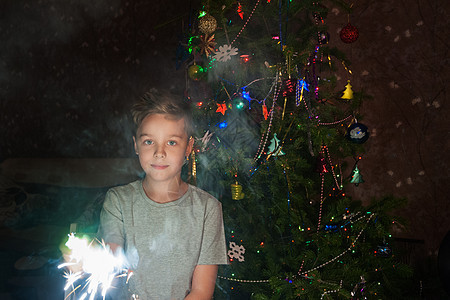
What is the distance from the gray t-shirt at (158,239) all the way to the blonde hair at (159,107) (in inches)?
8.7

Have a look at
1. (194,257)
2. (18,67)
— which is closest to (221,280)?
(194,257)

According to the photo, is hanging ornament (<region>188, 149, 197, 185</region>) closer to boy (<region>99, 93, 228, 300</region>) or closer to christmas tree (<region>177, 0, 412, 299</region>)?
christmas tree (<region>177, 0, 412, 299</region>)

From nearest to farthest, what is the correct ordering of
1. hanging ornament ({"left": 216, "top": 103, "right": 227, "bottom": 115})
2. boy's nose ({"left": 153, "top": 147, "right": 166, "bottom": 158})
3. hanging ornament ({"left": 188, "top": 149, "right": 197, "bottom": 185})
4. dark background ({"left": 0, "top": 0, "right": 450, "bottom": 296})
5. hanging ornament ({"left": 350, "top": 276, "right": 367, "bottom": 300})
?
boy's nose ({"left": 153, "top": 147, "right": 166, "bottom": 158}) → hanging ornament ({"left": 188, "top": 149, "right": 197, "bottom": 185}) → hanging ornament ({"left": 216, "top": 103, "right": 227, "bottom": 115}) → hanging ornament ({"left": 350, "top": 276, "right": 367, "bottom": 300}) → dark background ({"left": 0, "top": 0, "right": 450, "bottom": 296})

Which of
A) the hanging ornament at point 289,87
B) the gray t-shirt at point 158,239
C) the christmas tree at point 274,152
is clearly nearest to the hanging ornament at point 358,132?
the christmas tree at point 274,152

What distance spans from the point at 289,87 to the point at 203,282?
2.55 ft

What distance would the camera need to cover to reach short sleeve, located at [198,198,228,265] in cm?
110

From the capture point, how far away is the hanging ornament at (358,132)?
5.30 feet

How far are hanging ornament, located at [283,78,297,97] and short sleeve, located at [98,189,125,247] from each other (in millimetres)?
745

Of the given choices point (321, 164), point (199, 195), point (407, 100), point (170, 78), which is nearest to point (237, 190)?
point (199, 195)

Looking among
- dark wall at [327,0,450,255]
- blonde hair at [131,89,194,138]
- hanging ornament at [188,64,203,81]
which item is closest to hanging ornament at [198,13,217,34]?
hanging ornament at [188,64,203,81]

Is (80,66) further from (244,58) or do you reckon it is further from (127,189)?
(127,189)

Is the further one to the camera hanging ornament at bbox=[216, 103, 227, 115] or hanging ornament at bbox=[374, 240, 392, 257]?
hanging ornament at bbox=[374, 240, 392, 257]

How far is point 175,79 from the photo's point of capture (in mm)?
2393

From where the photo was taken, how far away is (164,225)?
108 centimetres
